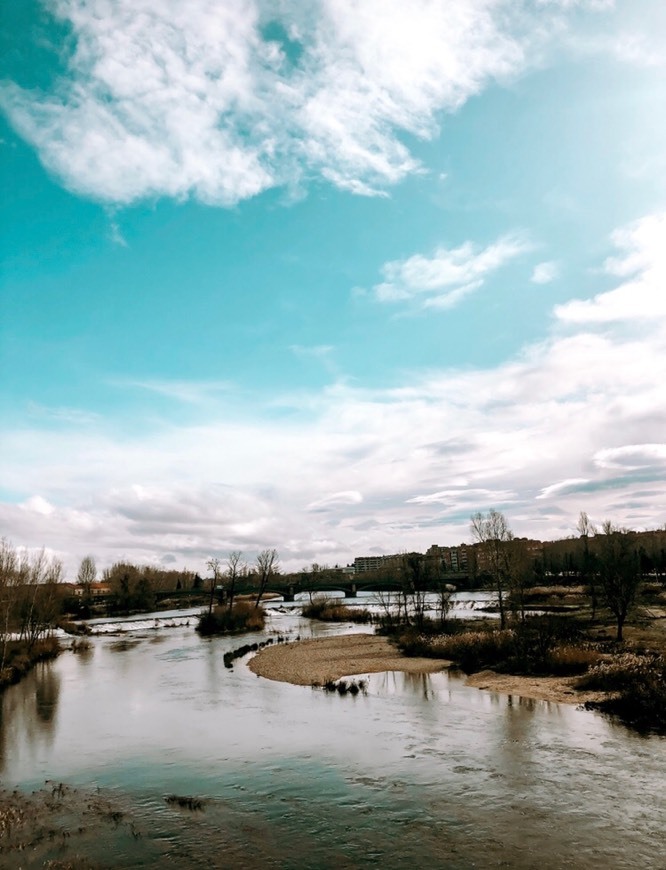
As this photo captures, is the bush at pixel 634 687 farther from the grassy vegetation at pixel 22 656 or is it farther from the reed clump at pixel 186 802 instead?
the grassy vegetation at pixel 22 656

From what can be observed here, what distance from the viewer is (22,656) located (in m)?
50.2

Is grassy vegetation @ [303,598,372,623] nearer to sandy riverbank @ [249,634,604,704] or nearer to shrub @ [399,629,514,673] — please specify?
sandy riverbank @ [249,634,604,704]

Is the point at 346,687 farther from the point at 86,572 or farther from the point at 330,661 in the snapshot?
the point at 86,572

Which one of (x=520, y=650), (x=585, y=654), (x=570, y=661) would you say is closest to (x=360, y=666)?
(x=520, y=650)

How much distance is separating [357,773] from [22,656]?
43184mm

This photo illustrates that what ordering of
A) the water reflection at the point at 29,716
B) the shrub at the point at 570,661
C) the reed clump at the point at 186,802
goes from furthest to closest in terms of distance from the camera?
1. the shrub at the point at 570,661
2. the water reflection at the point at 29,716
3. the reed clump at the point at 186,802

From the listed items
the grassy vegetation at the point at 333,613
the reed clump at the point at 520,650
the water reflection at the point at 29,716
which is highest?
the reed clump at the point at 520,650

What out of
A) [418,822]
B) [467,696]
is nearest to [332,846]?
[418,822]

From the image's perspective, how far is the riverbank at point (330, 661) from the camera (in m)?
39.0

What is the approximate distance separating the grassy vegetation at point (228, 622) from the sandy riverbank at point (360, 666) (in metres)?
23.0

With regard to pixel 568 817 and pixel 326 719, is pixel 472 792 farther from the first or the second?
pixel 326 719

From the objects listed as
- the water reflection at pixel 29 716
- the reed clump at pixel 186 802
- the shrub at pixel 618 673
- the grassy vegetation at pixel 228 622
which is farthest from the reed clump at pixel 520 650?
the grassy vegetation at pixel 228 622

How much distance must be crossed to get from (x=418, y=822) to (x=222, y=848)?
5054 millimetres

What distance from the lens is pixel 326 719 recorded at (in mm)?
26672
